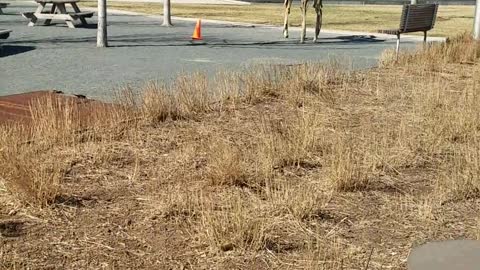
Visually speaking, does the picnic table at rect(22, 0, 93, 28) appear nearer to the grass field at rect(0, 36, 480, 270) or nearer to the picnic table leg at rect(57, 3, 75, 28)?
the picnic table leg at rect(57, 3, 75, 28)

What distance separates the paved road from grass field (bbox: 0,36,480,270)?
8.74 feet

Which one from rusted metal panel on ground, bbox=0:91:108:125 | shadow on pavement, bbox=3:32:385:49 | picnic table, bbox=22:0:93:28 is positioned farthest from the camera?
picnic table, bbox=22:0:93:28

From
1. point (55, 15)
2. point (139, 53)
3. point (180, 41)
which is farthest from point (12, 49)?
point (55, 15)

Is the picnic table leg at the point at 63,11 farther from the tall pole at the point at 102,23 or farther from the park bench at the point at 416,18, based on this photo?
the park bench at the point at 416,18

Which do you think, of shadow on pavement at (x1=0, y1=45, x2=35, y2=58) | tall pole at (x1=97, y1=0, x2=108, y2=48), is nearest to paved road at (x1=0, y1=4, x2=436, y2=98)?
shadow on pavement at (x1=0, y1=45, x2=35, y2=58)

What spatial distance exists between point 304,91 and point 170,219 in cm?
458

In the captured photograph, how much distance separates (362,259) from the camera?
401 centimetres

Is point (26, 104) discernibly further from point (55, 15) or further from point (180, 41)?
point (55, 15)

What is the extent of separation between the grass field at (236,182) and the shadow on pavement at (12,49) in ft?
21.4

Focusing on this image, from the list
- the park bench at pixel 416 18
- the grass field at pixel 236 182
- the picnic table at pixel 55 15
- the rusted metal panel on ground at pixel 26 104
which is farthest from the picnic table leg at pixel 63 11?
the grass field at pixel 236 182

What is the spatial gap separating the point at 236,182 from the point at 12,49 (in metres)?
10.2

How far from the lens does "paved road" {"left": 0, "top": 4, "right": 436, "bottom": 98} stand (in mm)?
10555

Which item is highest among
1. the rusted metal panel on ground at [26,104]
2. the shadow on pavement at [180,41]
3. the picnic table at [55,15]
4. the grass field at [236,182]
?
the grass field at [236,182]

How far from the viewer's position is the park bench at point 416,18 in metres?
13.4
